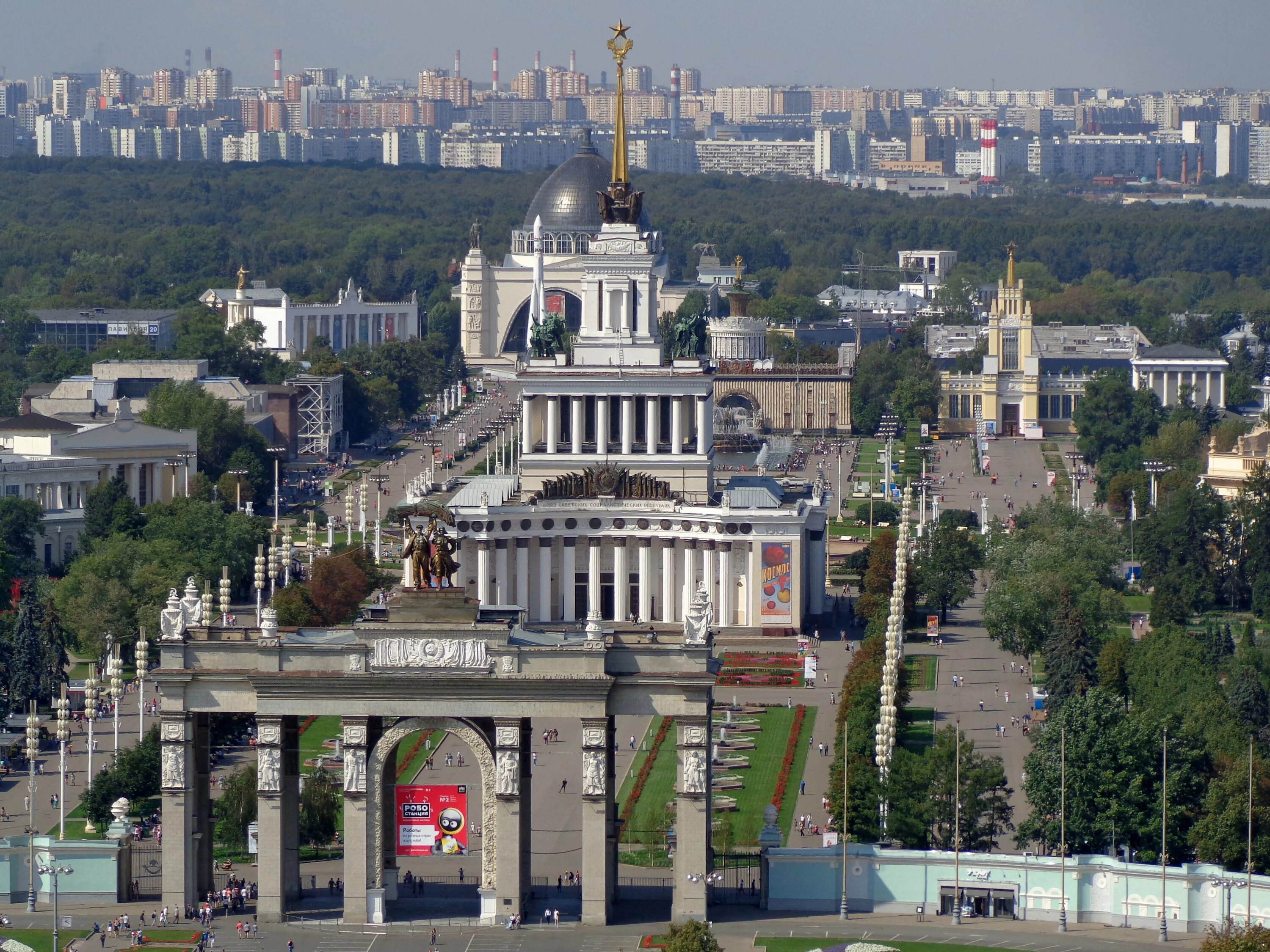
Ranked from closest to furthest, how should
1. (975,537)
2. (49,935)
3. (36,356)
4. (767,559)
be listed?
(49,935) < (767,559) < (975,537) < (36,356)

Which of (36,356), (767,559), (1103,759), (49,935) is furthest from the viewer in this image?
(36,356)

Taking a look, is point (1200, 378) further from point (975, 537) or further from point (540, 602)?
point (540, 602)

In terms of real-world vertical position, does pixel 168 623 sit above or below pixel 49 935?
above

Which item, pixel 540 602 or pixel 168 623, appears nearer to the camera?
pixel 168 623

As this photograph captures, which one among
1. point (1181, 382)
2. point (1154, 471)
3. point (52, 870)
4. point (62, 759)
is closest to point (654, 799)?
point (62, 759)

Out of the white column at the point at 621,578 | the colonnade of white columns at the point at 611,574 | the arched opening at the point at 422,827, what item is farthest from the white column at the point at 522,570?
the arched opening at the point at 422,827

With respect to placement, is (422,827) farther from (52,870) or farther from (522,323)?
(522,323)

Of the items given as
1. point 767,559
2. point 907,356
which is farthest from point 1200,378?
Result: point 767,559
